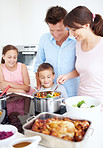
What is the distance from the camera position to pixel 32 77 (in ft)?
10.5

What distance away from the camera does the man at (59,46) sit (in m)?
1.60

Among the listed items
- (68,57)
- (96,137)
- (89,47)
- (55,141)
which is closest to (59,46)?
(68,57)

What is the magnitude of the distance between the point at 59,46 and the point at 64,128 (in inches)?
47.4

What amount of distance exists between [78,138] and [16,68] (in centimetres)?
170

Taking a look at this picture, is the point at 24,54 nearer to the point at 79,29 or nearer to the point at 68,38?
the point at 68,38

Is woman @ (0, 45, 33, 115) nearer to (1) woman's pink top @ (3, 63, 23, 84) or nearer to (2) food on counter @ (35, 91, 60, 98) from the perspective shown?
(1) woman's pink top @ (3, 63, 23, 84)

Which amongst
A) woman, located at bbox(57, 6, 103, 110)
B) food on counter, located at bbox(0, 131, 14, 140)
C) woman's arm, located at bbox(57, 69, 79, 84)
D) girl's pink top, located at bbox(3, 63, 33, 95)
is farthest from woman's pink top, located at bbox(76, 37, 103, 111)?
girl's pink top, located at bbox(3, 63, 33, 95)

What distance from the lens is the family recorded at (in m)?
1.31

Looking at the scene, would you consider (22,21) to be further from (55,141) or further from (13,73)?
(55,141)

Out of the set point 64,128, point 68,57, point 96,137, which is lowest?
point 96,137

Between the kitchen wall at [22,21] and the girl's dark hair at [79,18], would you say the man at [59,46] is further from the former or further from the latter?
the kitchen wall at [22,21]

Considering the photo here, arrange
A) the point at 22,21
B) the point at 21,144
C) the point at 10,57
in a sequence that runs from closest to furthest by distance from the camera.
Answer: the point at 21,144
the point at 10,57
the point at 22,21

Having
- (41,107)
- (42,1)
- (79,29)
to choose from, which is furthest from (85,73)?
(42,1)

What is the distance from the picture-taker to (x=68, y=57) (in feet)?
5.77
